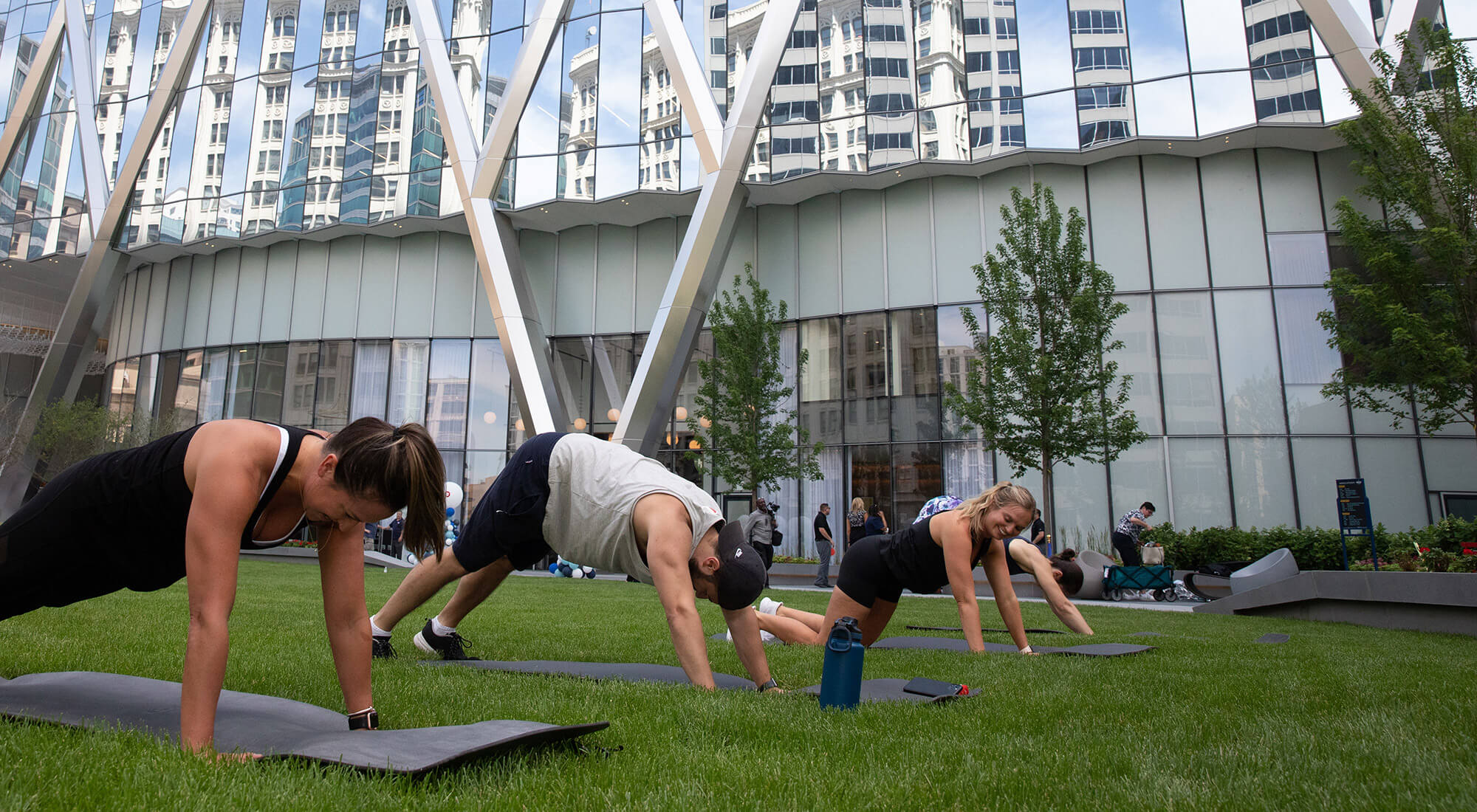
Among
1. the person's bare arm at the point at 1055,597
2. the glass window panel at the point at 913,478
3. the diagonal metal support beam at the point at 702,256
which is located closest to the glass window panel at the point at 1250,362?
the glass window panel at the point at 913,478

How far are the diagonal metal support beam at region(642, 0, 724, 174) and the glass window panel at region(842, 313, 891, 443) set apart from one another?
6.21 meters

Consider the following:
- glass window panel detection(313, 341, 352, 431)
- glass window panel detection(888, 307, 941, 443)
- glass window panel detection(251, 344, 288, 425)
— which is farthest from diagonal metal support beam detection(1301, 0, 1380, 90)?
glass window panel detection(251, 344, 288, 425)

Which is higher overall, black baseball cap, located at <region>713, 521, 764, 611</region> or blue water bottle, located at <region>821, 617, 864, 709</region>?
black baseball cap, located at <region>713, 521, 764, 611</region>

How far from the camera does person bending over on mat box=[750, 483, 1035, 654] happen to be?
667 cm

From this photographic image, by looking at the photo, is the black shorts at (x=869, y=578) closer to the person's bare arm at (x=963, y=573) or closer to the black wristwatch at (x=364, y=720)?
the person's bare arm at (x=963, y=573)

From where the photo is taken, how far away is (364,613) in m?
3.49

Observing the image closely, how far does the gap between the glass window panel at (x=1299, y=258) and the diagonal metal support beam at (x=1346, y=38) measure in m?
3.89

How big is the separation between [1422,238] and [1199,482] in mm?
7912

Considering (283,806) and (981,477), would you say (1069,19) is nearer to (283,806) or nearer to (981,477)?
(981,477)

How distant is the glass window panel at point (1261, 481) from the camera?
22.6m

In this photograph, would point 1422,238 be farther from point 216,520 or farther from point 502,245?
point 502,245

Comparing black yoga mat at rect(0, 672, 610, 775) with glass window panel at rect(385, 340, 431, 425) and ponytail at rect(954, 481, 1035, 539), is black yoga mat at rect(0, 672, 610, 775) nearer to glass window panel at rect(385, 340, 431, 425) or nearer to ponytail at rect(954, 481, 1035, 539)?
ponytail at rect(954, 481, 1035, 539)

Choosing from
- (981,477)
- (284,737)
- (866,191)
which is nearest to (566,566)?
(981,477)

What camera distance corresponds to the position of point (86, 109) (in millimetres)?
33188
